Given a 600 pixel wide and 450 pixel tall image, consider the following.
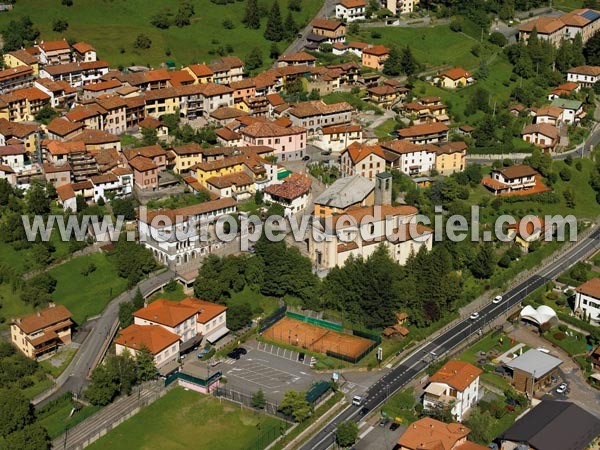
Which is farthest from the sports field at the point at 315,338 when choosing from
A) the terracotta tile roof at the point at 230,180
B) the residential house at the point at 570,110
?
the residential house at the point at 570,110

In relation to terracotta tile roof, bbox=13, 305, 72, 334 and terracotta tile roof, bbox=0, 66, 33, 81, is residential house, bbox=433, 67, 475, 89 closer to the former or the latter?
terracotta tile roof, bbox=0, 66, 33, 81

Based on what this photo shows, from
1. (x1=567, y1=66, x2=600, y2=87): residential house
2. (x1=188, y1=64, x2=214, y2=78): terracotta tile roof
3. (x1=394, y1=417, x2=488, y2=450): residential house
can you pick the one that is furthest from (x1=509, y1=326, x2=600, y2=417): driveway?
(x1=567, y1=66, x2=600, y2=87): residential house

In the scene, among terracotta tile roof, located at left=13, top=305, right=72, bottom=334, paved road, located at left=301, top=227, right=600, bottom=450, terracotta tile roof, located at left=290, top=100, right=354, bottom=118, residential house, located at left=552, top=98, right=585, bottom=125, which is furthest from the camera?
residential house, located at left=552, top=98, right=585, bottom=125

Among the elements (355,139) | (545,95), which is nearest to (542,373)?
(355,139)

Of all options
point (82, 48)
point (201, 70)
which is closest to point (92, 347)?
point (201, 70)

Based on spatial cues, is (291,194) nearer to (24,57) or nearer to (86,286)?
(86,286)

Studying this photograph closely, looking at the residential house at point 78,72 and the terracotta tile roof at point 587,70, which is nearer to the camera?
the residential house at point 78,72

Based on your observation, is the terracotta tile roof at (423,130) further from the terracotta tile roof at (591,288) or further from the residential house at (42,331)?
the residential house at (42,331)
